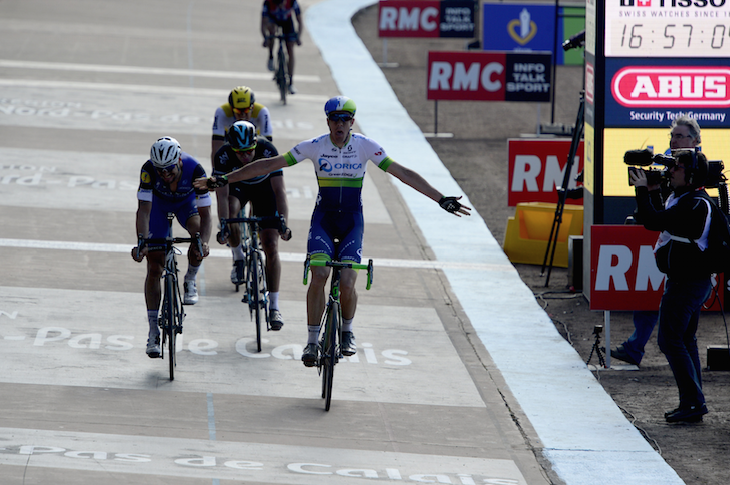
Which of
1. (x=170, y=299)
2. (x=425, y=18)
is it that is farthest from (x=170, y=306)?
(x=425, y=18)

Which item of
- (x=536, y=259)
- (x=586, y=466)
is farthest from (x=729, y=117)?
(x=586, y=466)

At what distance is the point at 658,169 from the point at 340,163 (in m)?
2.50

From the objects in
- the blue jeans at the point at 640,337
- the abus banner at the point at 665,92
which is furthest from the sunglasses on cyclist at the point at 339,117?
the abus banner at the point at 665,92

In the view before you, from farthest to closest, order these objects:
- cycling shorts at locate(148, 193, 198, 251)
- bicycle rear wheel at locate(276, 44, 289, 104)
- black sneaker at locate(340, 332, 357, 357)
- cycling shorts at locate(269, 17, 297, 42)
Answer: cycling shorts at locate(269, 17, 297, 42), bicycle rear wheel at locate(276, 44, 289, 104), cycling shorts at locate(148, 193, 198, 251), black sneaker at locate(340, 332, 357, 357)

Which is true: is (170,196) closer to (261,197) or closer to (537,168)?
(261,197)

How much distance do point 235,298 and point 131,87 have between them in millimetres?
12417

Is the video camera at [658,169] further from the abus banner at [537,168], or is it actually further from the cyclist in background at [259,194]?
the abus banner at [537,168]

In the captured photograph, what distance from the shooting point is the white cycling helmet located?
8352 mm

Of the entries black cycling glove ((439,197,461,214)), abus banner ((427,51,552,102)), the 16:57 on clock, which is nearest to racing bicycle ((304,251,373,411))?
black cycling glove ((439,197,461,214))

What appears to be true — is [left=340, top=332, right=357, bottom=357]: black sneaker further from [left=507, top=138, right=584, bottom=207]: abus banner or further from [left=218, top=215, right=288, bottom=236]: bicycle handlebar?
[left=507, top=138, right=584, bottom=207]: abus banner

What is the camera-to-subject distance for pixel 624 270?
9.59 metres

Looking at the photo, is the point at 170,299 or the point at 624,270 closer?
the point at 170,299

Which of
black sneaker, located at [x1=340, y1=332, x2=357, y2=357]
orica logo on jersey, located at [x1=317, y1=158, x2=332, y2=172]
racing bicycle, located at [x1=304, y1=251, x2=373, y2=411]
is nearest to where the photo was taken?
racing bicycle, located at [x1=304, y1=251, x2=373, y2=411]

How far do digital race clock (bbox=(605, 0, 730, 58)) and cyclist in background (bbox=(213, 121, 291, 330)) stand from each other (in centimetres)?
397
